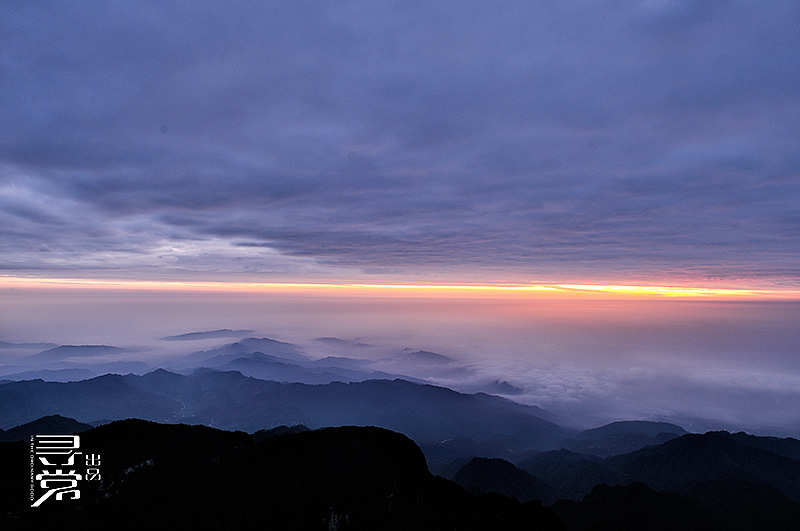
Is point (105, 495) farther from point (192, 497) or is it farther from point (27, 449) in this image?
point (27, 449)

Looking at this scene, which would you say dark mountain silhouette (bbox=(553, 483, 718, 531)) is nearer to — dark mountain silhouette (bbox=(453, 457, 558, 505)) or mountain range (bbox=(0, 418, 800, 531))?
dark mountain silhouette (bbox=(453, 457, 558, 505))

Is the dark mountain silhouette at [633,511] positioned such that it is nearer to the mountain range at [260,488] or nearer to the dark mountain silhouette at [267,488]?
the mountain range at [260,488]

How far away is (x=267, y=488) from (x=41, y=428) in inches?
7212

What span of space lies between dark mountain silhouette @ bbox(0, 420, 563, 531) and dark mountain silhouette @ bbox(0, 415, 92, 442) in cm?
14108

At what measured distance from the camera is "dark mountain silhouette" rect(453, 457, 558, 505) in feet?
575

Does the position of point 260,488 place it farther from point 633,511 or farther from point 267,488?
point 633,511

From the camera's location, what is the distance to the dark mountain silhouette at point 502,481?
575ft

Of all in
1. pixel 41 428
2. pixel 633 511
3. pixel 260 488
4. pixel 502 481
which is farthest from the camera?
pixel 41 428

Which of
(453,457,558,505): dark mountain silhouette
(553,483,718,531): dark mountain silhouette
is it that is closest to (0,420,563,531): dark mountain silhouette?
(553,483,718,531): dark mountain silhouette

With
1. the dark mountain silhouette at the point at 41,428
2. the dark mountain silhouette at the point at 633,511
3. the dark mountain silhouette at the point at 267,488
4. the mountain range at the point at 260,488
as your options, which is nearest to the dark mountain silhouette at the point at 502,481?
the dark mountain silhouette at the point at 633,511

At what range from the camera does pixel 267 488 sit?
278ft

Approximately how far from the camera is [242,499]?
81.5 m

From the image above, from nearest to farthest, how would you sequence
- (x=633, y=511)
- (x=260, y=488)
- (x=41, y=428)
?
(x=260, y=488) < (x=633, y=511) < (x=41, y=428)

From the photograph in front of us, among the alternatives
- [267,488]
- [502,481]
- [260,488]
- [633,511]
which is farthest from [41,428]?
[633,511]
